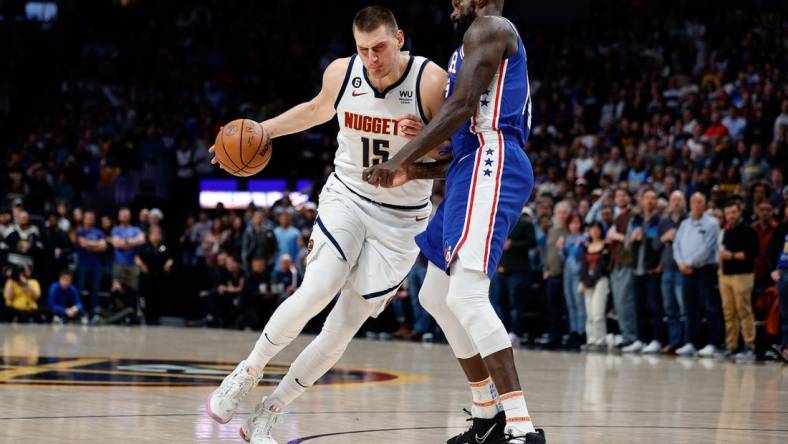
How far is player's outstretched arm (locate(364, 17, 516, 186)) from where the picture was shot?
5.46 m

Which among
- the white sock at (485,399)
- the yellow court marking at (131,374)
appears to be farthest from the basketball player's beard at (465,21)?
the yellow court marking at (131,374)

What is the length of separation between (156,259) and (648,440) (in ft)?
48.6

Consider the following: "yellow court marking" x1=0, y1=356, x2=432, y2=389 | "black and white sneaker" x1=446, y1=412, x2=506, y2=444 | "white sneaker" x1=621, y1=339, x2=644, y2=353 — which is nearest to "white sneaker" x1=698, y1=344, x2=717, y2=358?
"white sneaker" x1=621, y1=339, x2=644, y2=353

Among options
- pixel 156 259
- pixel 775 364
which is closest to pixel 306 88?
pixel 156 259

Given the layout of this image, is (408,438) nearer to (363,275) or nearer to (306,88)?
(363,275)

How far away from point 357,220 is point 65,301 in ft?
47.6

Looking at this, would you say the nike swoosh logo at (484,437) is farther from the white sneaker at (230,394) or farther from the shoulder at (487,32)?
the shoulder at (487,32)

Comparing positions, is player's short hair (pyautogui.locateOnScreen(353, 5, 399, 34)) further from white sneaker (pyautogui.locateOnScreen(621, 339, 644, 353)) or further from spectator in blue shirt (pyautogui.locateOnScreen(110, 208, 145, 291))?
spectator in blue shirt (pyautogui.locateOnScreen(110, 208, 145, 291))

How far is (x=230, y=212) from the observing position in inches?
843

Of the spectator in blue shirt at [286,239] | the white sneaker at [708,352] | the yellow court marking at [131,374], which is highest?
the spectator in blue shirt at [286,239]

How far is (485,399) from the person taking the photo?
5871 millimetres

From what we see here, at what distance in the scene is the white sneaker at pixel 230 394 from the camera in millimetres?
5754

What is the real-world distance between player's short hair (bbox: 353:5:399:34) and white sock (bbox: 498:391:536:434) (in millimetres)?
1875

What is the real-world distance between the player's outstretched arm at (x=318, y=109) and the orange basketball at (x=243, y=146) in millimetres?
74
